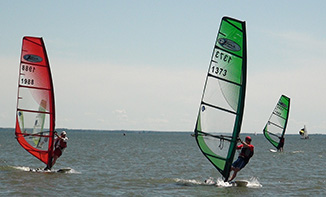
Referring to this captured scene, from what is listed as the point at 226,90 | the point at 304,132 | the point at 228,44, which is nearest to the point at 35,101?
the point at 226,90

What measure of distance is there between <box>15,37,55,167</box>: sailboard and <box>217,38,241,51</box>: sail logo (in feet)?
20.1

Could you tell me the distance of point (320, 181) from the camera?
713 inches

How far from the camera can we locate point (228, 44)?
47.6 ft

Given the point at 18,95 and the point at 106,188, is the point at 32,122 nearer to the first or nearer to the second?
the point at 18,95

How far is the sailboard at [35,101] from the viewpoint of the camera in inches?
678

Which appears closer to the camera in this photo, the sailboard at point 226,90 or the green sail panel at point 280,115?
the sailboard at point 226,90

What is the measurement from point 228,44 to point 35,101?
7098 millimetres

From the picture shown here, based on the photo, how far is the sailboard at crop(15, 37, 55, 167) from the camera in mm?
17219

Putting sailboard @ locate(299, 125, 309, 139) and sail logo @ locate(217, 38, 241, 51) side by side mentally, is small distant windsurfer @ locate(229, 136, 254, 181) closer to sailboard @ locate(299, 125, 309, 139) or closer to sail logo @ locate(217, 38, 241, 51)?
sail logo @ locate(217, 38, 241, 51)

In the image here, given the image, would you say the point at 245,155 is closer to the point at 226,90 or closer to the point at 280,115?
the point at 226,90

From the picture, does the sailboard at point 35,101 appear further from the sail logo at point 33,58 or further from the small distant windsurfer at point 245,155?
the small distant windsurfer at point 245,155

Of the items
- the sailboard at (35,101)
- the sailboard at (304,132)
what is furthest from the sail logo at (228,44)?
the sailboard at (304,132)

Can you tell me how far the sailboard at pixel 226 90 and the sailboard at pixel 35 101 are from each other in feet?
19.0

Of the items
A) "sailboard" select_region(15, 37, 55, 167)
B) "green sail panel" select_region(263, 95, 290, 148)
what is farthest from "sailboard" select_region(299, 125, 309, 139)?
"sailboard" select_region(15, 37, 55, 167)
